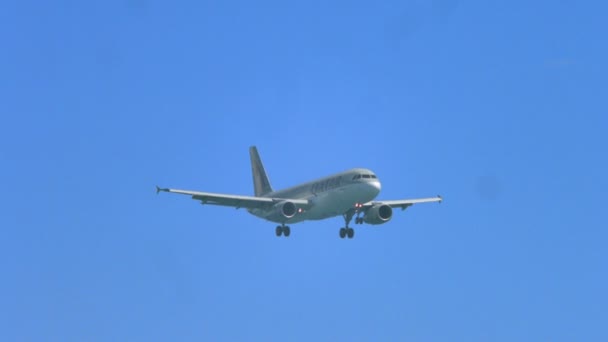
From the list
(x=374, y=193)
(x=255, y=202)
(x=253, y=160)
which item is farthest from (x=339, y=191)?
(x=253, y=160)

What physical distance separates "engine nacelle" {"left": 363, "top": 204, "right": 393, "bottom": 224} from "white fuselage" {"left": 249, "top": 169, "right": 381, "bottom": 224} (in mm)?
2383

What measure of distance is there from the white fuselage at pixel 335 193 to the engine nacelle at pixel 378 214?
2383 millimetres

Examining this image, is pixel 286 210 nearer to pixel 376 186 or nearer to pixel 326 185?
pixel 326 185

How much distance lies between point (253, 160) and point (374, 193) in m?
27.6

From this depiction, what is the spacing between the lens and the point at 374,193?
94.9m

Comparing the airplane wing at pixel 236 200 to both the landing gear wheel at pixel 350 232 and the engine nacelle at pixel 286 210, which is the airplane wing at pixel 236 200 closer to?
the engine nacelle at pixel 286 210

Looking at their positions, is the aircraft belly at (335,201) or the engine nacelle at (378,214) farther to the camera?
the engine nacelle at (378,214)

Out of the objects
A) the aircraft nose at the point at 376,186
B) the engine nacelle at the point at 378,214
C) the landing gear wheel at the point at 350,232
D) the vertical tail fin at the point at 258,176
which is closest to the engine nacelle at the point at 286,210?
the landing gear wheel at the point at 350,232

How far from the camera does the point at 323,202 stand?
323 ft

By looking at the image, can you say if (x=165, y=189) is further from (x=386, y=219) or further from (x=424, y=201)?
(x=424, y=201)

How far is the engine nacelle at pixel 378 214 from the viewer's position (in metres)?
100

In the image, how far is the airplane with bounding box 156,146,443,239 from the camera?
95312 millimetres

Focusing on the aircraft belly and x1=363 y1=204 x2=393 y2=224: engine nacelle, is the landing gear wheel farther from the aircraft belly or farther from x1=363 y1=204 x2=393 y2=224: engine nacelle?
the aircraft belly

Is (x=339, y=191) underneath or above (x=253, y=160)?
underneath
